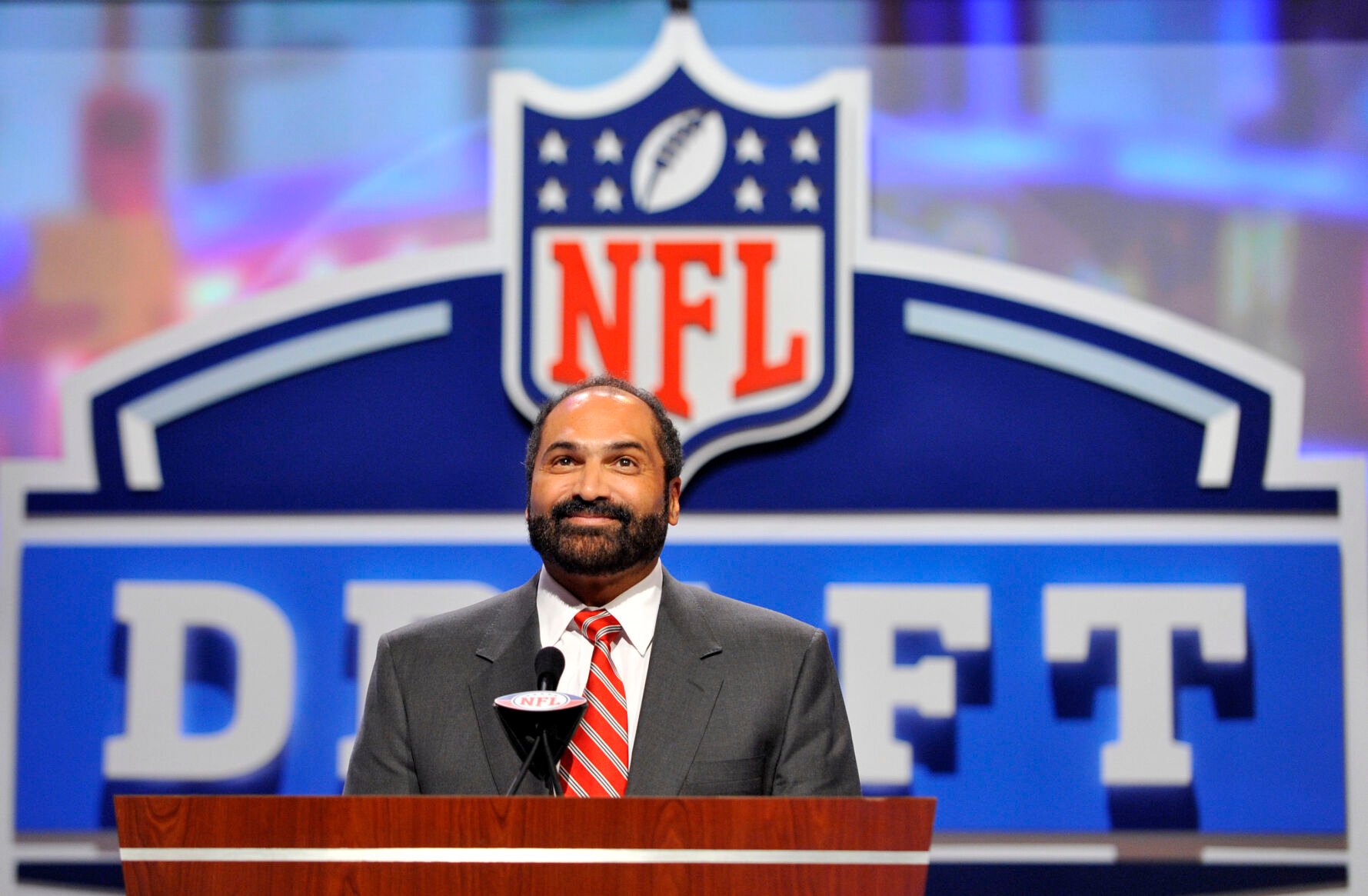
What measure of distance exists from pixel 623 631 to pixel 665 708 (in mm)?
160

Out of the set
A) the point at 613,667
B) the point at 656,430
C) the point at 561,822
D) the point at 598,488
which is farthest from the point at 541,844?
the point at 656,430

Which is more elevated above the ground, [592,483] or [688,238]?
[688,238]

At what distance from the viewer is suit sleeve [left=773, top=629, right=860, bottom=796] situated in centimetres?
217

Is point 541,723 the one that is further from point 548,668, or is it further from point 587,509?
point 587,509

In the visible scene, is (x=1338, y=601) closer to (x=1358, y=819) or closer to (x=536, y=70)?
(x=1358, y=819)

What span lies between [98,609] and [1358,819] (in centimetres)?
304

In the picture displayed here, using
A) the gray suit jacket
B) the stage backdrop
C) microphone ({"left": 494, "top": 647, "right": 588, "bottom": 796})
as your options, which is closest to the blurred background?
→ the stage backdrop

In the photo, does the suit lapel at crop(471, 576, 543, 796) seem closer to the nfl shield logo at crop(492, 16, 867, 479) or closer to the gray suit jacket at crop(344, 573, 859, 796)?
the gray suit jacket at crop(344, 573, 859, 796)

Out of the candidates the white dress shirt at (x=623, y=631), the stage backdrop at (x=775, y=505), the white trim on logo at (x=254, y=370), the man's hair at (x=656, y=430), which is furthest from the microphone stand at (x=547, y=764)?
the white trim on logo at (x=254, y=370)

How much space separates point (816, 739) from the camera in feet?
7.29

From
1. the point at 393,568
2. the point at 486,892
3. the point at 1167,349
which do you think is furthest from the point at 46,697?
the point at 1167,349

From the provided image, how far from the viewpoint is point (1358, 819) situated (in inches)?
135

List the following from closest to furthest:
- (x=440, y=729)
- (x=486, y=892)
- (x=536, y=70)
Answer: (x=486, y=892) → (x=440, y=729) → (x=536, y=70)

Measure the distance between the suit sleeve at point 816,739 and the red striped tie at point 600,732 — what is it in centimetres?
24
